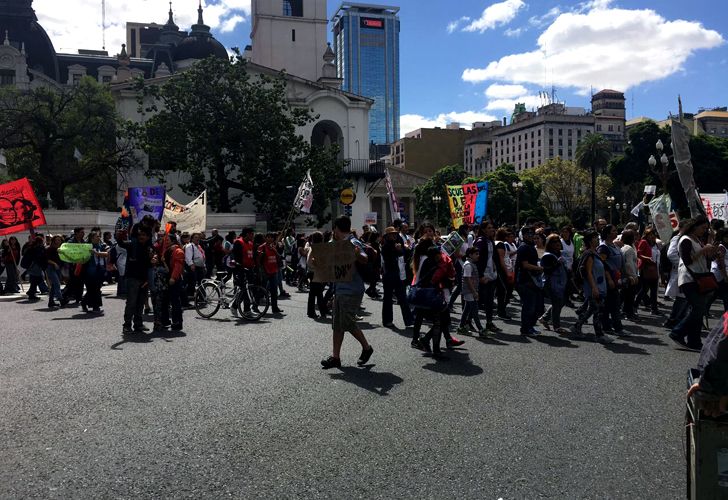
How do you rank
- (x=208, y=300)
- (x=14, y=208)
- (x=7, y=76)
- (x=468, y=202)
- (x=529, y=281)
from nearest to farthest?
(x=529, y=281) < (x=208, y=300) < (x=14, y=208) < (x=468, y=202) < (x=7, y=76)

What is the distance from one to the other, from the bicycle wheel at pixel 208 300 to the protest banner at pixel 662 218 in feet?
34.5

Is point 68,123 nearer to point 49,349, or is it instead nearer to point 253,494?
point 49,349

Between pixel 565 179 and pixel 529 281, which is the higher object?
pixel 565 179

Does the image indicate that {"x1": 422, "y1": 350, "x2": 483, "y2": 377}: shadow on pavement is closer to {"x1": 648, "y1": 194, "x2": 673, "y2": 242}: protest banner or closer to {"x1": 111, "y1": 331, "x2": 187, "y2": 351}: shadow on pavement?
{"x1": 111, "y1": 331, "x2": 187, "y2": 351}: shadow on pavement

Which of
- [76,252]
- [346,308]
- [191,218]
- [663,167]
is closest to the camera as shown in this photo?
[346,308]

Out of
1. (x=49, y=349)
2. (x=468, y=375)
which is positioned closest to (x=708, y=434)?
(x=468, y=375)

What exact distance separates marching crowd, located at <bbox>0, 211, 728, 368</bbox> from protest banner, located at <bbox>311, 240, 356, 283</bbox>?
0.10 meters

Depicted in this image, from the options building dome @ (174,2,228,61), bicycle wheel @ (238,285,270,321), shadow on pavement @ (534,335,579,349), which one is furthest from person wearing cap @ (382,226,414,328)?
building dome @ (174,2,228,61)

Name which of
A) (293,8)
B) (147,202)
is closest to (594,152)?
(293,8)

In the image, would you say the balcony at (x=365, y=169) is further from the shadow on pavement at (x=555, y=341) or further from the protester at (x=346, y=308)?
the protester at (x=346, y=308)

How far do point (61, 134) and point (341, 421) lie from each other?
36.5 m

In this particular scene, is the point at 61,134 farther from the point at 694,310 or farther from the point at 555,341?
the point at 694,310

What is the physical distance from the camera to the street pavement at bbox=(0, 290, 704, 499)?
13.9 feet

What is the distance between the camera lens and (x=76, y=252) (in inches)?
530
